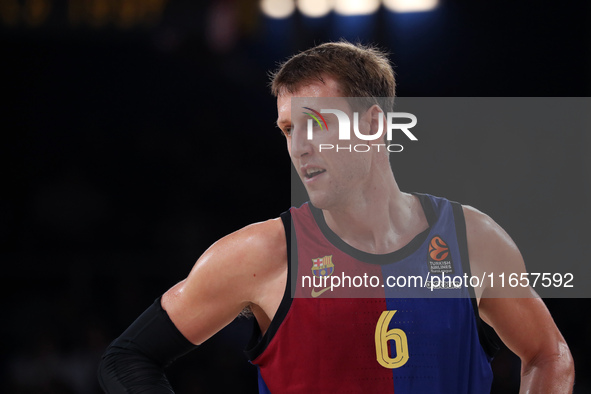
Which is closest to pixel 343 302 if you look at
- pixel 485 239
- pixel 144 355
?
pixel 485 239

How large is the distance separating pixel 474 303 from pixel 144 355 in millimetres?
1022

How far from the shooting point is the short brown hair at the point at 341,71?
1.89 meters

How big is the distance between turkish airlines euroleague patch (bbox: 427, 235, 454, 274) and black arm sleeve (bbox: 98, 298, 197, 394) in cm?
80

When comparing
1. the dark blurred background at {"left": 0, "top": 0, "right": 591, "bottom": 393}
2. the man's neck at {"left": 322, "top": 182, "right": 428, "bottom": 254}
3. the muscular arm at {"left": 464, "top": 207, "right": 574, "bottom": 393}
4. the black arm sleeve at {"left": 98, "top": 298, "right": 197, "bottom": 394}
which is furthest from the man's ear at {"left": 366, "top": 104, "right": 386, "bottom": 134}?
the dark blurred background at {"left": 0, "top": 0, "right": 591, "bottom": 393}

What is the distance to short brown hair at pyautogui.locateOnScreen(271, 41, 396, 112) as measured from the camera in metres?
1.89

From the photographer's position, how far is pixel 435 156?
2941 mm

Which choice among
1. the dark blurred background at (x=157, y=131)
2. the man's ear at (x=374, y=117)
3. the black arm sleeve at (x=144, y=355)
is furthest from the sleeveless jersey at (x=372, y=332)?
the dark blurred background at (x=157, y=131)

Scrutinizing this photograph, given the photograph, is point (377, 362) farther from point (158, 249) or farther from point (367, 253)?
point (158, 249)

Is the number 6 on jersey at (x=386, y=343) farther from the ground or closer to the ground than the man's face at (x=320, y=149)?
closer to the ground

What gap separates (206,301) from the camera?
1.87 meters

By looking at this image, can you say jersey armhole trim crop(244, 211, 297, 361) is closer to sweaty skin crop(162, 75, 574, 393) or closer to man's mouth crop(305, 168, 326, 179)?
sweaty skin crop(162, 75, 574, 393)

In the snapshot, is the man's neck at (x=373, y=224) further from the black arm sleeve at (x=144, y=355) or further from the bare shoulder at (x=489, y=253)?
the black arm sleeve at (x=144, y=355)

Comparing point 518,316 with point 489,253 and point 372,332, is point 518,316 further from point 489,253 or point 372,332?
point 372,332

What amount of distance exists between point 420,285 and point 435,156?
1160mm
